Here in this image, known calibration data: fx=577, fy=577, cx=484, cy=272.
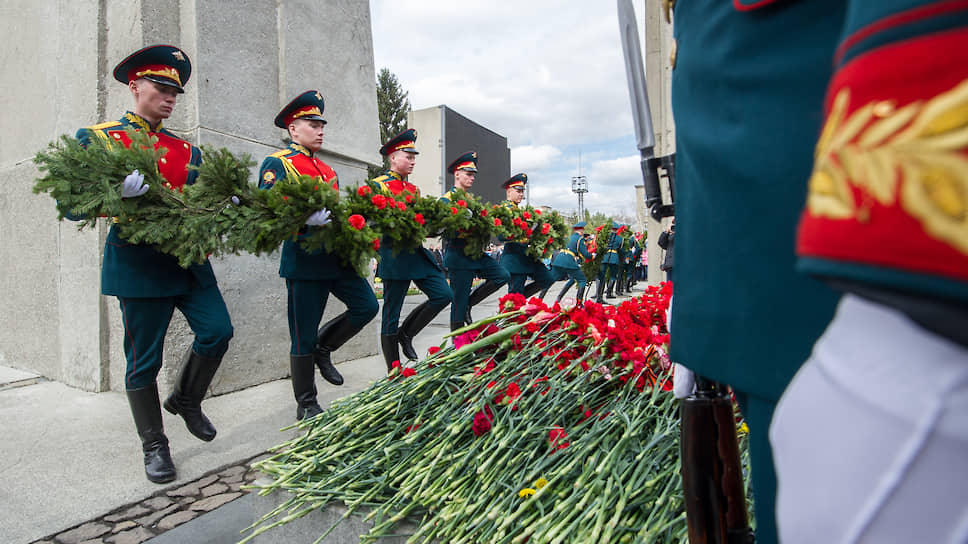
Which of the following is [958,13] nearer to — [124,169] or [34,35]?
[124,169]

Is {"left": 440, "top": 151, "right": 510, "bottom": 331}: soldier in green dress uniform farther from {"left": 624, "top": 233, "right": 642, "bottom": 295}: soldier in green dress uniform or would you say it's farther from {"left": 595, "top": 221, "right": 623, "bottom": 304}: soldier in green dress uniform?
{"left": 624, "top": 233, "right": 642, "bottom": 295}: soldier in green dress uniform

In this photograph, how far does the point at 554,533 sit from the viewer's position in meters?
1.41

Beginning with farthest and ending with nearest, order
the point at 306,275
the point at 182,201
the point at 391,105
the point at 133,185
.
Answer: the point at 391,105, the point at 306,275, the point at 182,201, the point at 133,185

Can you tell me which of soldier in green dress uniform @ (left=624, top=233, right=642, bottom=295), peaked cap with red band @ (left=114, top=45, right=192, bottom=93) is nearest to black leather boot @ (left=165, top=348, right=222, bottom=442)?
peaked cap with red band @ (left=114, top=45, right=192, bottom=93)

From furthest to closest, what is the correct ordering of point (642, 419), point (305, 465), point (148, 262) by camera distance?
point (148, 262)
point (305, 465)
point (642, 419)

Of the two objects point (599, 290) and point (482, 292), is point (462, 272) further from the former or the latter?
point (599, 290)

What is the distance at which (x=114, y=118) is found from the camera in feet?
14.0

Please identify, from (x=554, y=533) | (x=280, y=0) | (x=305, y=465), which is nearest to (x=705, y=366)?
(x=554, y=533)

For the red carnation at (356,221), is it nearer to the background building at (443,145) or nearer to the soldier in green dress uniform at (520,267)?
the soldier in green dress uniform at (520,267)

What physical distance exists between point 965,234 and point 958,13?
141 millimetres

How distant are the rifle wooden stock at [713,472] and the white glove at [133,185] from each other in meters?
2.78

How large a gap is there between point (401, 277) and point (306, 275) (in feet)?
4.02

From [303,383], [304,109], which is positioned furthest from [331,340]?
[304,109]

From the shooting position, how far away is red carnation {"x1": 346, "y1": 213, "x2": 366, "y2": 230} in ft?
11.7
